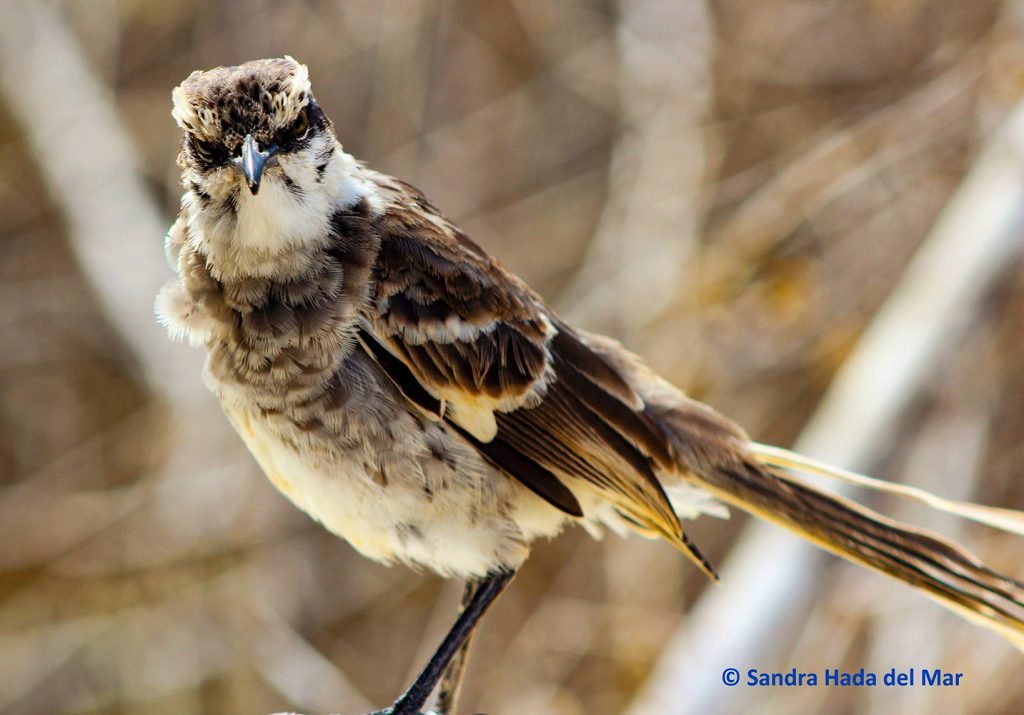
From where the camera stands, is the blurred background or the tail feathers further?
the blurred background

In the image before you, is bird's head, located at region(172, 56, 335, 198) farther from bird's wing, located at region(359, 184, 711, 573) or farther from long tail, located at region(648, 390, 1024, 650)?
long tail, located at region(648, 390, 1024, 650)

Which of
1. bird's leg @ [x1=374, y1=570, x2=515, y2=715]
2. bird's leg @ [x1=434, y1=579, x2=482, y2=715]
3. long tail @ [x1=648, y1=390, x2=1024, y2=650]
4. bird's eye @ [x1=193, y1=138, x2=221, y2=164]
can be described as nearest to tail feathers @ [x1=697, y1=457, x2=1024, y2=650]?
long tail @ [x1=648, y1=390, x2=1024, y2=650]

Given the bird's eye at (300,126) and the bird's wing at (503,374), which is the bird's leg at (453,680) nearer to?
the bird's wing at (503,374)

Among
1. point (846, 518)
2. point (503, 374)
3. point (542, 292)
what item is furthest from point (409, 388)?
point (542, 292)

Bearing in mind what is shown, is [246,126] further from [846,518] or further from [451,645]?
[846,518]

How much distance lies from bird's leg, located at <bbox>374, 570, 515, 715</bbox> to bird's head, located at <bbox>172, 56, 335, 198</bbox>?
1.47 metres

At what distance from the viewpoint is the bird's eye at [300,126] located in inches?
118

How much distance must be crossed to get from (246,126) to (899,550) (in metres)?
2.40

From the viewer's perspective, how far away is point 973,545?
5.38 m

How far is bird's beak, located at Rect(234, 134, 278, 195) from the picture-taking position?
108 inches

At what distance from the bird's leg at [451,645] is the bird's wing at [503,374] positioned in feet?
1.43

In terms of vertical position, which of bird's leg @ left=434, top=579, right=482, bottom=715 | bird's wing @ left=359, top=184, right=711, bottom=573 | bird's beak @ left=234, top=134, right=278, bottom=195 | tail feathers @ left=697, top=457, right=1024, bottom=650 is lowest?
bird's leg @ left=434, top=579, right=482, bottom=715

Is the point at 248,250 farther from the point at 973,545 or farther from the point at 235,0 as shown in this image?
the point at 235,0

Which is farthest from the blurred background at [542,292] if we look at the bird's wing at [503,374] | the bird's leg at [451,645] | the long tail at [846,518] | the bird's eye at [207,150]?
the bird's eye at [207,150]
